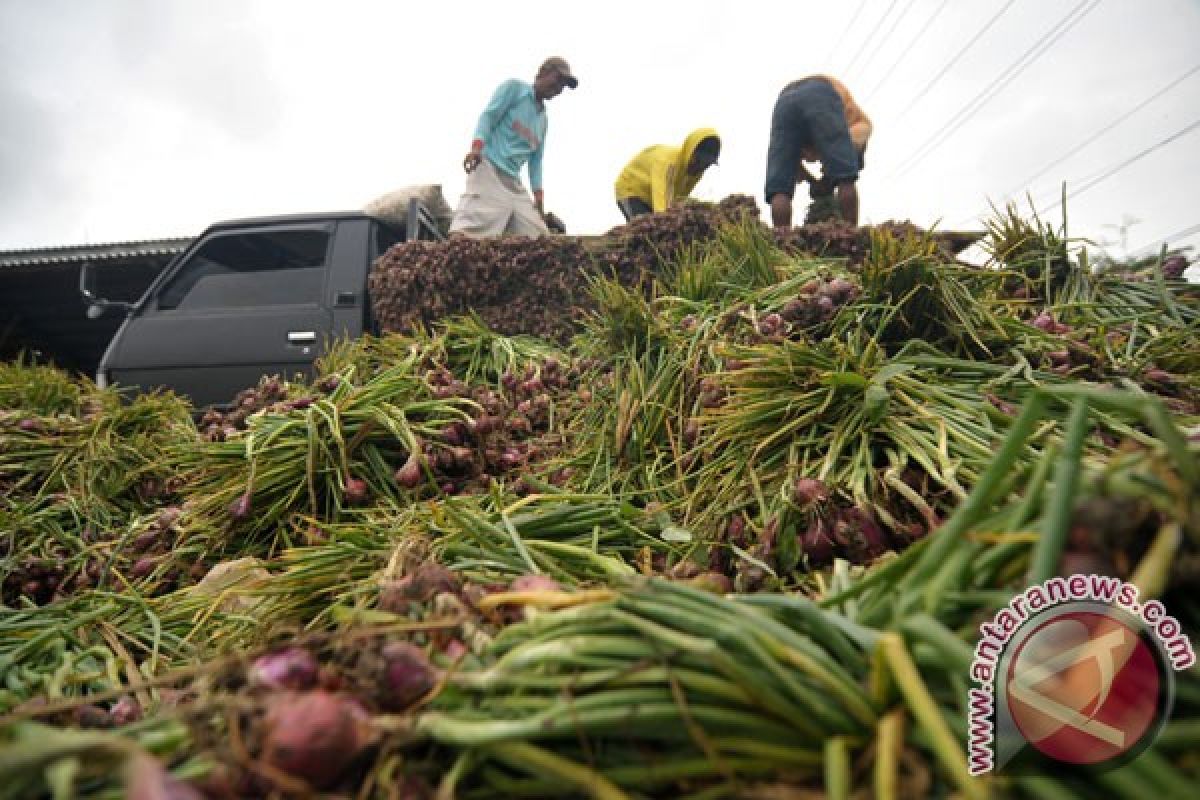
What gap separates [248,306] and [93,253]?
224 inches

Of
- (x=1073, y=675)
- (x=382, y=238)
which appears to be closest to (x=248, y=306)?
(x=382, y=238)

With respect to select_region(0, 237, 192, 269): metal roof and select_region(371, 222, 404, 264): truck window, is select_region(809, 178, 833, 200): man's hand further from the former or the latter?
A: select_region(0, 237, 192, 269): metal roof

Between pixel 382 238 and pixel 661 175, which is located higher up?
pixel 661 175

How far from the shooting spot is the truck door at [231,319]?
3775mm

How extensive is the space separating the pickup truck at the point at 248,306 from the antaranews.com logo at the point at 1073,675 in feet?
12.1

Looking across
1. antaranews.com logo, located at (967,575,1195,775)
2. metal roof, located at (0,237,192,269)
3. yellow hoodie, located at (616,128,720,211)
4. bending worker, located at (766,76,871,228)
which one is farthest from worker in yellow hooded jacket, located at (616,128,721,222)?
metal roof, located at (0,237,192,269)

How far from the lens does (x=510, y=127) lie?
4910mm

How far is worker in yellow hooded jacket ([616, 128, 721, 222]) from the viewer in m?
5.12

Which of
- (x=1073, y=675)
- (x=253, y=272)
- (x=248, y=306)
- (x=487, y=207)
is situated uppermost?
(x=487, y=207)

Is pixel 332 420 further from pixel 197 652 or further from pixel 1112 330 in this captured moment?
pixel 1112 330

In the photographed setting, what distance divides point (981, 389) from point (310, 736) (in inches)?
60.0

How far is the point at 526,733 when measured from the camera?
20.1 inches

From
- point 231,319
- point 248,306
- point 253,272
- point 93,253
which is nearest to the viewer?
point 231,319

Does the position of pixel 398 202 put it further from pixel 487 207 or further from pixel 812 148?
pixel 812 148
